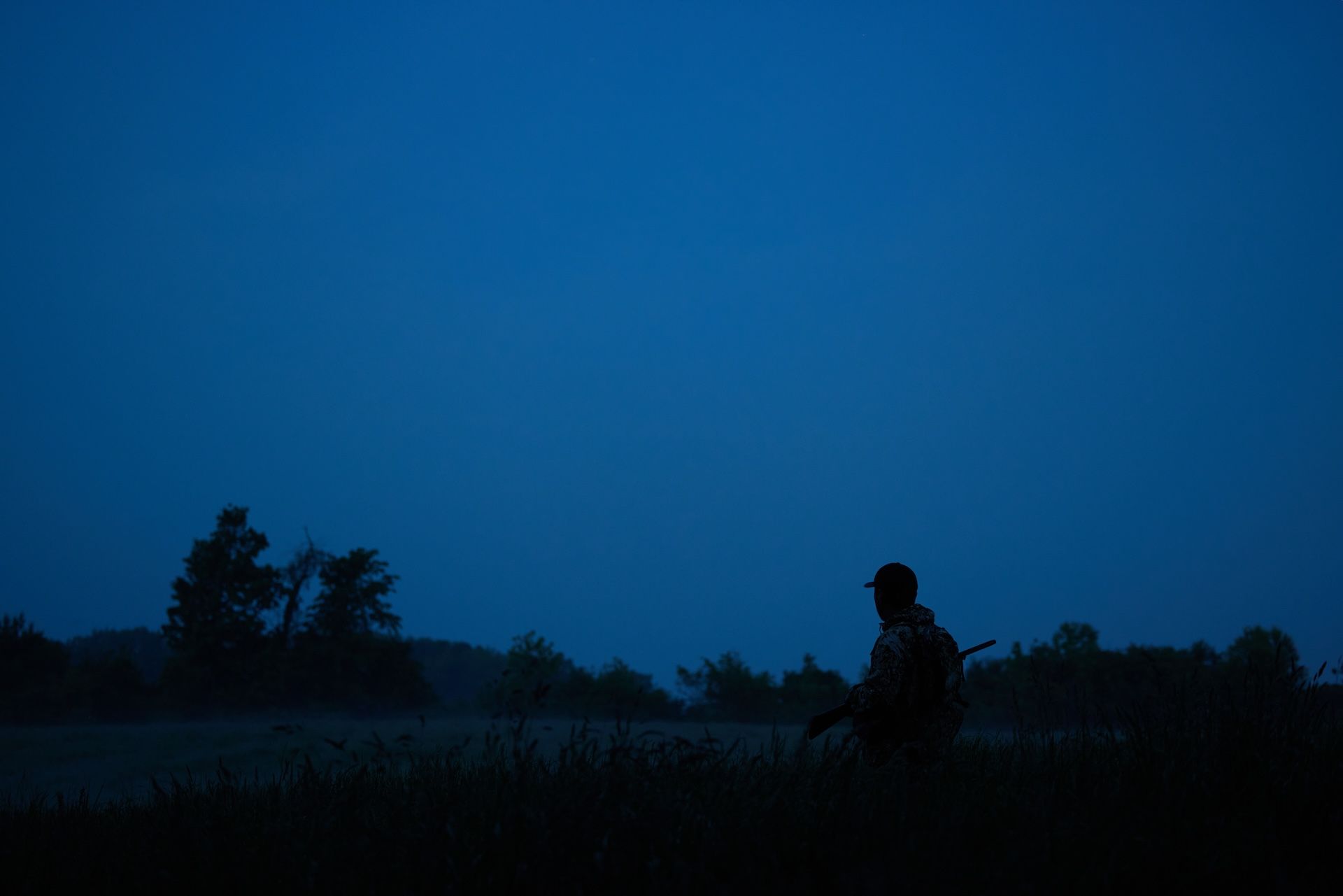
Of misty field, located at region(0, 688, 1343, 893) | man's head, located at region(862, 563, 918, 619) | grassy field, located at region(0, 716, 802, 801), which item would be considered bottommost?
grassy field, located at region(0, 716, 802, 801)

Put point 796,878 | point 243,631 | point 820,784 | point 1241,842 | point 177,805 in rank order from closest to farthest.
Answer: point 796,878
point 1241,842
point 820,784
point 177,805
point 243,631

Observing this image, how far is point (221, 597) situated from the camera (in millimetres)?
33312

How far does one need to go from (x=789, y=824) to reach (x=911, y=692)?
2.24 meters

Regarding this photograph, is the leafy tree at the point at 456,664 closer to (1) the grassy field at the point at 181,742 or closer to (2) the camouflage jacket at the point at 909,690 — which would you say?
(1) the grassy field at the point at 181,742

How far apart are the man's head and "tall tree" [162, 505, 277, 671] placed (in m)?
33.0

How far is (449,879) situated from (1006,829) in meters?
2.72

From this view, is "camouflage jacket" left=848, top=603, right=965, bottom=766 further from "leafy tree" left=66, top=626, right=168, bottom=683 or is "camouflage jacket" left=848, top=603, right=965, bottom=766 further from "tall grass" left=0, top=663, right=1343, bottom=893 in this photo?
"leafy tree" left=66, top=626, right=168, bottom=683

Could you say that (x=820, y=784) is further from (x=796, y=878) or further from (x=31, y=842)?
(x=31, y=842)

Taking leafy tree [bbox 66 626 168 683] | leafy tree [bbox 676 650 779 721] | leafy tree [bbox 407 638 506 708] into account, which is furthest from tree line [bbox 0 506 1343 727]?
leafy tree [bbox 407 638 506 708]

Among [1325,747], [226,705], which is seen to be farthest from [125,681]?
[1325,747]

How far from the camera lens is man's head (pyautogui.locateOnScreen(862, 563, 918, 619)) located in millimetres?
6500

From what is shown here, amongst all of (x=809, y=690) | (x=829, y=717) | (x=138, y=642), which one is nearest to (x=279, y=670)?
(x=809, y=690)

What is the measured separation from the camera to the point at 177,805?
5.51 m

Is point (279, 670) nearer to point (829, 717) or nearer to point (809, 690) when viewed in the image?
point (809, 690)
